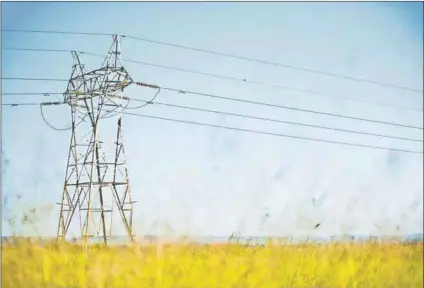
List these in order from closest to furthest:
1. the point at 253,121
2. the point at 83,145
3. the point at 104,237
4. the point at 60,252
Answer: the point at 60,252
the point at 104,237
the point at 83,145
the point at 253,121

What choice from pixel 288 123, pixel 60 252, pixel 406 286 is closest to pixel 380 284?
pixel 406 286

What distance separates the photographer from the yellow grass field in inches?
102

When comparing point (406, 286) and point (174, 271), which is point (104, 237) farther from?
point (406, 286)

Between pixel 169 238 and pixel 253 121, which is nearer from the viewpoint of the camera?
pixel 169 238

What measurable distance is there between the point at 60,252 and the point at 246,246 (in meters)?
1.06

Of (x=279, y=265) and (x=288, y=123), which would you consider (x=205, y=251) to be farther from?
(x=288, y=123)

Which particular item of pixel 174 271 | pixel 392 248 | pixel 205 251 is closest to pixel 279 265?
pixel 205 251

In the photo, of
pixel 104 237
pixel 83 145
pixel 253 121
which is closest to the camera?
pixel 104 237

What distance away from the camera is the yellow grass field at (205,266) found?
8.52ft

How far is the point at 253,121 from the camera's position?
3.25 meters

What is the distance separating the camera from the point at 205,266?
276cm

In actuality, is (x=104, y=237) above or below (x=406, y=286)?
above

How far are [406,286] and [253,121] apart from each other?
1.51 m

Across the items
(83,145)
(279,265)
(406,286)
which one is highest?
(83,145)
